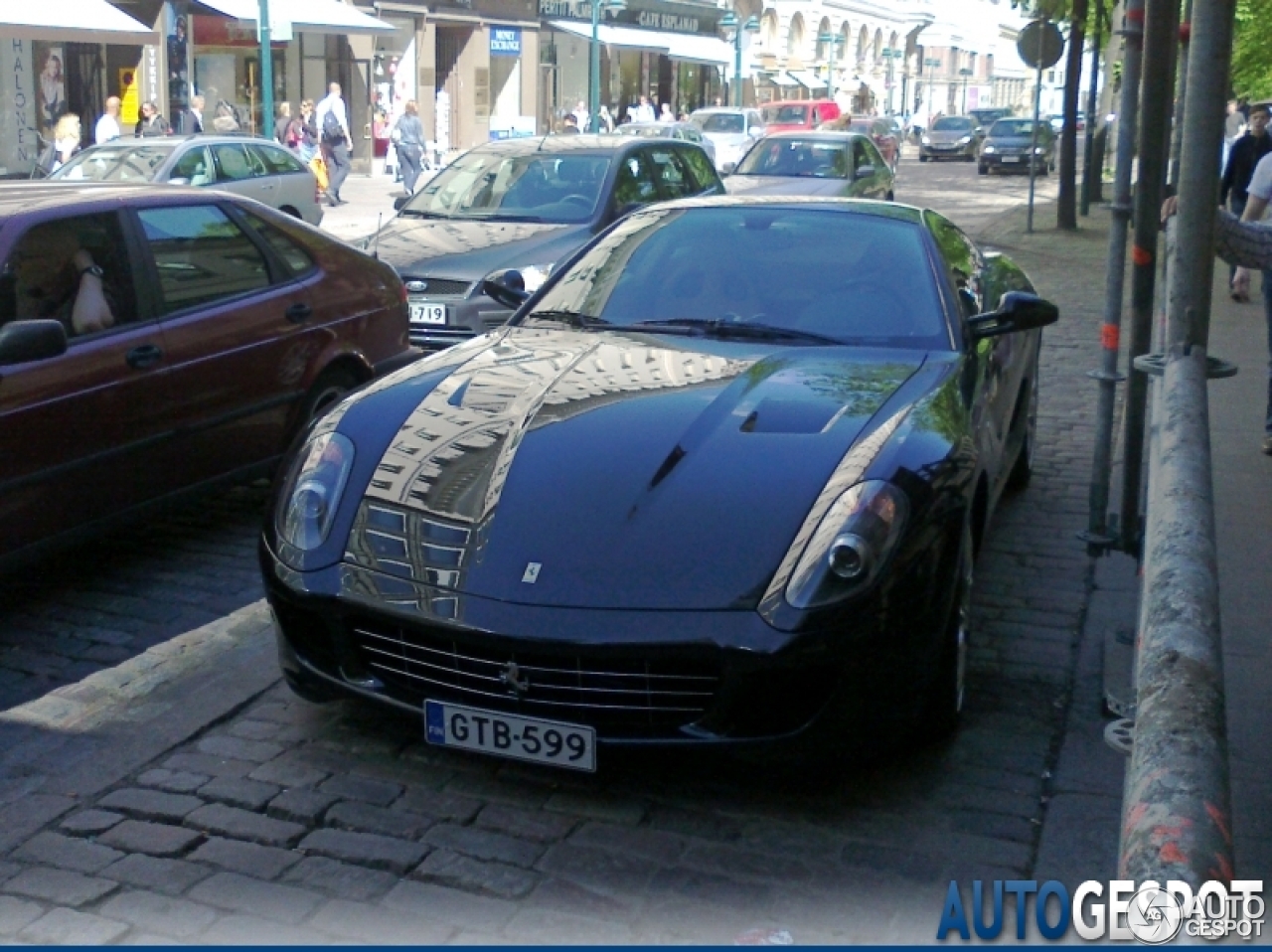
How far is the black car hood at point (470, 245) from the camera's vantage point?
10.3 metres

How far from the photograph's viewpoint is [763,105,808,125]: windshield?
4272 cm

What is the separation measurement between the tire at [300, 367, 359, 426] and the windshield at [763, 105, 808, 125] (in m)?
36.3

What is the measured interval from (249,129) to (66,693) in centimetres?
2825

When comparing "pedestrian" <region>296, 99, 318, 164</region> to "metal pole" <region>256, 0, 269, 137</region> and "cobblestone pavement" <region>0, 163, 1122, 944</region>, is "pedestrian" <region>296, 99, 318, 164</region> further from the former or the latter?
"cobblestone pavement" <region>0, 163, 1122, 944</region>

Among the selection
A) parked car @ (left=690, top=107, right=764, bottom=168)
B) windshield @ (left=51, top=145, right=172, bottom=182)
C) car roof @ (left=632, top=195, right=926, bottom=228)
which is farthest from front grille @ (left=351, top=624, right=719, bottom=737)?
parked car @ (left=690, top=107, right=764, bottom=168)

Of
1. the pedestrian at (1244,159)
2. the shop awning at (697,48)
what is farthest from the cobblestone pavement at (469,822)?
the shop awning at (697,48)

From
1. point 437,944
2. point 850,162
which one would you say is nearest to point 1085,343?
point 850,162

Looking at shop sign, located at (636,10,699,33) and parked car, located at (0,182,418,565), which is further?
shop sign, located at (636,10,699,33)

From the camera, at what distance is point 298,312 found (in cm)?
681

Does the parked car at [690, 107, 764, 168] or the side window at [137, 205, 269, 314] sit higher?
the parked car at [690, 107, 764, 168]

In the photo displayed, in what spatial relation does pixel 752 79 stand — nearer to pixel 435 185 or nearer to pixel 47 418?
pixel 435 185

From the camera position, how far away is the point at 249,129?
103ft

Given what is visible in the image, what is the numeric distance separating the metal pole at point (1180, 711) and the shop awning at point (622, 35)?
4305cm

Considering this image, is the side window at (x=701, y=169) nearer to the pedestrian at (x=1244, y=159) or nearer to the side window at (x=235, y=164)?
the pedestrian at (x=1244, y=159)
